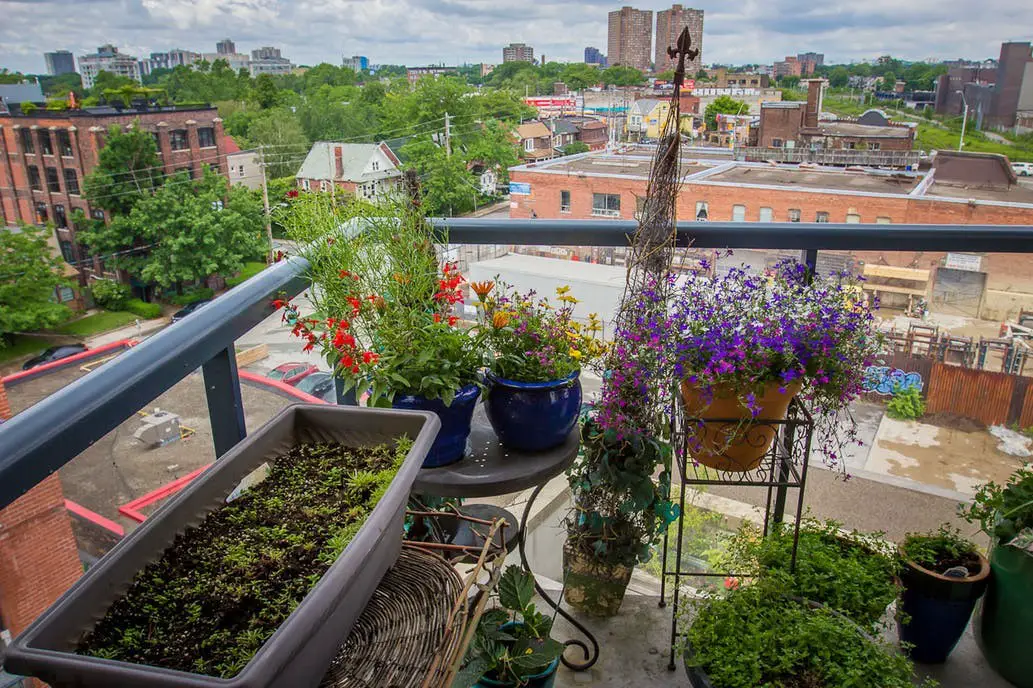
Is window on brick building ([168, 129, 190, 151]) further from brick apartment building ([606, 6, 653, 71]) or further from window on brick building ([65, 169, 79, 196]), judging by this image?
brick apartment building ([606, 6, 653, 71])

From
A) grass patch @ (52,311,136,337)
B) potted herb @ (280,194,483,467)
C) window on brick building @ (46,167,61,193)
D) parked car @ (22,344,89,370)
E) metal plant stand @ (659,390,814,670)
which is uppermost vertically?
window on brick building @ (46,167,61,193)

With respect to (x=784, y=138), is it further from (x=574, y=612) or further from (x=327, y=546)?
(x=327, y=546)

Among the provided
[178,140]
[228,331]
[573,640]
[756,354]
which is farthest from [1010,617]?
[178,140]

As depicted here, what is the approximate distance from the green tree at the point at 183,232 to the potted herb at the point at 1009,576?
2231mm

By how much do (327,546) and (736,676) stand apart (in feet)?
2.83

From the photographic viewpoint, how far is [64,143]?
3.90m

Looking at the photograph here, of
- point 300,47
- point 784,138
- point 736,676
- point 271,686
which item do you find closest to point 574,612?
point 736,676

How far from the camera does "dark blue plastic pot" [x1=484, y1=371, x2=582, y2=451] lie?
56.2 inches

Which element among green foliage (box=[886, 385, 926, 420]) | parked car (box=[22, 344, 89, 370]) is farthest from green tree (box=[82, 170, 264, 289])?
green foliage (box=[886, 385, 926, 420])

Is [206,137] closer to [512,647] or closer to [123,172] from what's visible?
[123,172]

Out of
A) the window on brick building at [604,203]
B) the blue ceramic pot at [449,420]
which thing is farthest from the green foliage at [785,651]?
the window on brick building at [604,203]

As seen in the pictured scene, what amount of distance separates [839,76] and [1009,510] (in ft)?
17.3

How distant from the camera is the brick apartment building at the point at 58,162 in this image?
3.27 metres

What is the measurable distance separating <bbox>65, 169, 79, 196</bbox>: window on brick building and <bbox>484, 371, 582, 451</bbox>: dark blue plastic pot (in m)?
3.61
